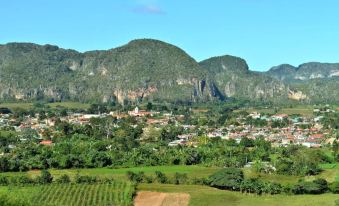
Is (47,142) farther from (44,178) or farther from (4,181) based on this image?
(4,181)

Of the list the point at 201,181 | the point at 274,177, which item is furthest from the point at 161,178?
the point at 274,177

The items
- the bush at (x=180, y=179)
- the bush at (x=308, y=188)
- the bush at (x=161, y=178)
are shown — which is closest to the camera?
the bush at (x=308, y=188)

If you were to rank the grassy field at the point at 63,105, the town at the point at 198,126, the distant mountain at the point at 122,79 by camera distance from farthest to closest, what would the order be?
1. the distant mountain at the point at 122,79
2. the grassy field at the point at 63,105
3. the town at the point at 198,126

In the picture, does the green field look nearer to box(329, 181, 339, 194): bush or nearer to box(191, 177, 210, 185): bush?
box(191, 177, 210, 185): bush

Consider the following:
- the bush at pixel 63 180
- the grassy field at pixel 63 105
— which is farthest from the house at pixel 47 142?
the grassy field at pixel 63 105

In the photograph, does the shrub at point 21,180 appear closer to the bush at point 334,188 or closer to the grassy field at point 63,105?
the bush at point 334,188

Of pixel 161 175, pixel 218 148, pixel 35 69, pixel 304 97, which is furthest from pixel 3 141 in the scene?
pixel 304 97
